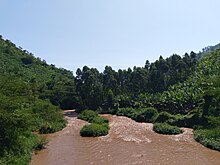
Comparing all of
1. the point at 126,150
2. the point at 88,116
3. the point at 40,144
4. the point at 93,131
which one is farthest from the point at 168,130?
the point at 88,116

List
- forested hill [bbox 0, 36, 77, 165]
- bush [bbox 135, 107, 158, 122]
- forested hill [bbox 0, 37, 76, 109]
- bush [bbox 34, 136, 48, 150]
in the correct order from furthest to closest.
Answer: forested hill [bbox 0, 37, 76, 109] < bush [bbox 135, 107, 158, 122] < bush [bbox 34, 136, 48, 150] < forested hill [bbox 0, 36, 77, 165]

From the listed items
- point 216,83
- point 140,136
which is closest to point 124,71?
point 140,136

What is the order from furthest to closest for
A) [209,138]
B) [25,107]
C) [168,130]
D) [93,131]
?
[168,130]
[93,131]
[209,138]
[25,107]

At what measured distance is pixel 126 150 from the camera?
2400cm

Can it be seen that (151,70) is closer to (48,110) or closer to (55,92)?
(55,92)

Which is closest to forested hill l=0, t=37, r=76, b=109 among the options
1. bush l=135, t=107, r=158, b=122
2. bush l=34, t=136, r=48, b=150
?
bush l=135, t=107, r=158, b=122

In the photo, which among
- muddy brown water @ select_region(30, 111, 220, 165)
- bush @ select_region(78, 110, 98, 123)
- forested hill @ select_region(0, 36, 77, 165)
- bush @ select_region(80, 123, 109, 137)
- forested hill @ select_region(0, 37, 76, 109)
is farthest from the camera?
forested hill @ select_region(0, 37, 76, 109)

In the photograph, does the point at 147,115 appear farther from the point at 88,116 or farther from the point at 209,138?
the point at 209,138

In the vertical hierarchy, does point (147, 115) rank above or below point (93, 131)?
above

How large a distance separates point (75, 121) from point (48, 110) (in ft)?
26.2

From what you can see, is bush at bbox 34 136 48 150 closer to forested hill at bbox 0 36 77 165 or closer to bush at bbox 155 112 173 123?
forested hill at bbox 0 36 77 165

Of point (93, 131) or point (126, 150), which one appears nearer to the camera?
point (126, 150)

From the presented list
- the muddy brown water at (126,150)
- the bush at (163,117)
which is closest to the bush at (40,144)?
the muddy brown water at (126,150)

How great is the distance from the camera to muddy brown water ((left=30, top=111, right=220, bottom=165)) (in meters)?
21.3
